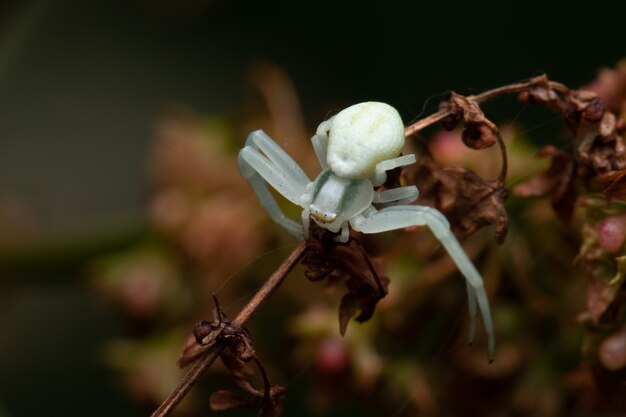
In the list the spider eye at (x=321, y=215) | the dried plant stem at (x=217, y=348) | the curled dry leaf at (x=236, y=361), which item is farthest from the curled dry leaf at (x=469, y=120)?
the curled dry leaf at (x=236, y=361)

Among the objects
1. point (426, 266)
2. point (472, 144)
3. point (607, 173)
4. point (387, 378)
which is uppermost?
point (472, 144)

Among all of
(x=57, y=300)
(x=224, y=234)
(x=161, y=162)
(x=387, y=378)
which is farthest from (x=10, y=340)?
(x=387, y=378)

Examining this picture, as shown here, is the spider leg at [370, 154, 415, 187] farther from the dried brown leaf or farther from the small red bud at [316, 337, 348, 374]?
the small red bud at [316, 337, 348, 374]

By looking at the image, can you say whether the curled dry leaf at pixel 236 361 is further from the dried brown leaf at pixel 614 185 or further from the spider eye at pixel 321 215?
the dried brown leaf at pixel 614 185

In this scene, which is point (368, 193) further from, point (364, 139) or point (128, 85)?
point (128, 85)

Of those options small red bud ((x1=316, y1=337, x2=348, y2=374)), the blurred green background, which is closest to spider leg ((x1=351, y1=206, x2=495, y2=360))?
small red bud ((x1=316, y1=337, x2=348, y2=374))

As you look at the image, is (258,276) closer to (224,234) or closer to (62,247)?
(224,234)

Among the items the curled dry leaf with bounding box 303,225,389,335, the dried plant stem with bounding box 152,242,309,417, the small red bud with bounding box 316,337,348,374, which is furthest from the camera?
the small red bud with bounding box 316,337,348,374

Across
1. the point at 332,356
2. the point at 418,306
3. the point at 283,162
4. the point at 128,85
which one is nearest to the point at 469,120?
the point at 283,162
